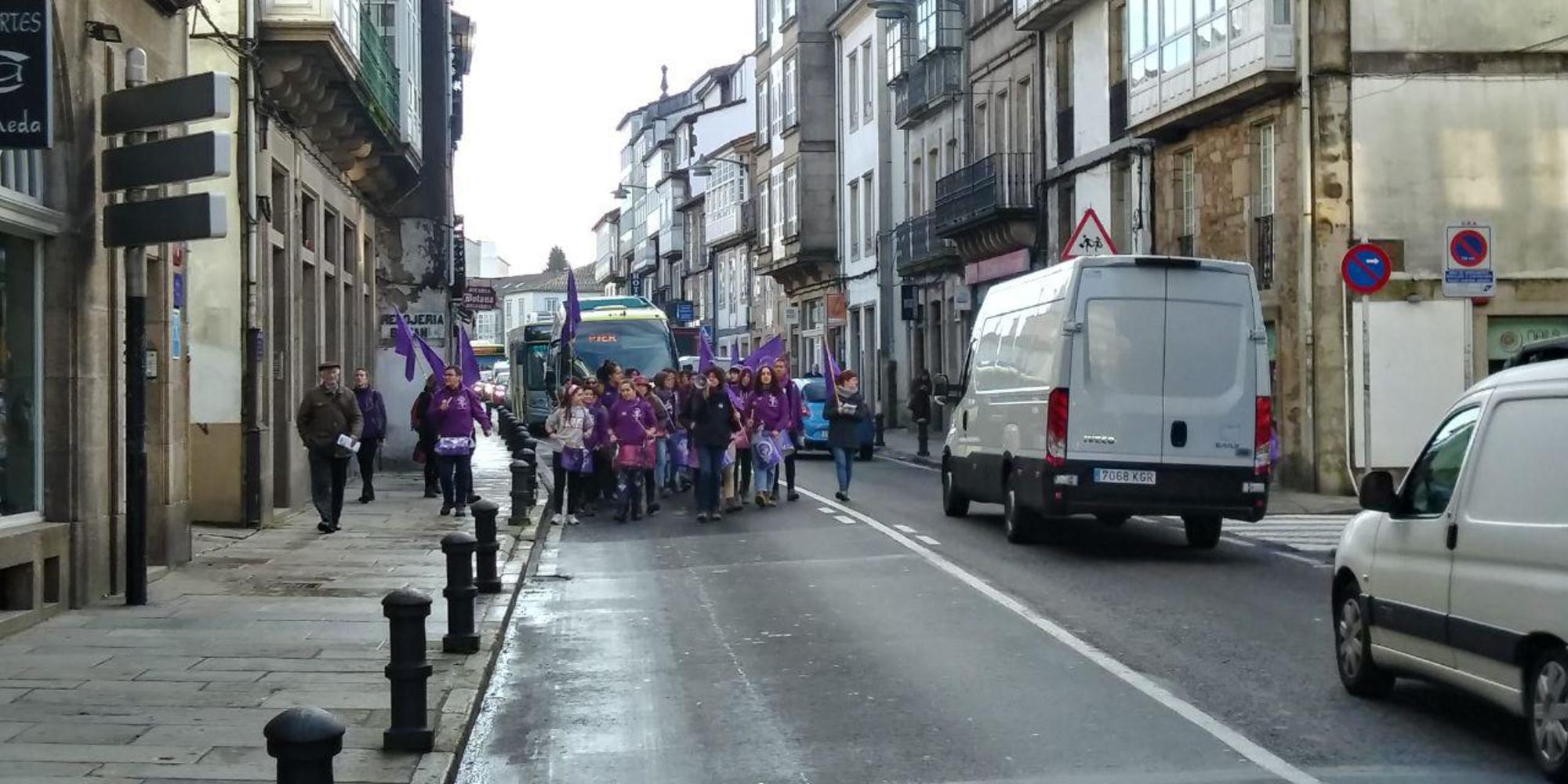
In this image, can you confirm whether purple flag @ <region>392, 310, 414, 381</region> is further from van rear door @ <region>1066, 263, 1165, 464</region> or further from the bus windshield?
van rear door @ <region>1066, 263, 1165, 464</region>

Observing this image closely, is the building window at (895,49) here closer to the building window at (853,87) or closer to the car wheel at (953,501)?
the building window at (853,87)

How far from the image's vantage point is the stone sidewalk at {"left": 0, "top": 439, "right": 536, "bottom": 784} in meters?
8.04

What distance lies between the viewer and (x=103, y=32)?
1339 centimetres

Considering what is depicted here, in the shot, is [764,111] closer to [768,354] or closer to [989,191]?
[989,191]

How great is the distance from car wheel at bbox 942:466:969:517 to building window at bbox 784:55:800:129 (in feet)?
133

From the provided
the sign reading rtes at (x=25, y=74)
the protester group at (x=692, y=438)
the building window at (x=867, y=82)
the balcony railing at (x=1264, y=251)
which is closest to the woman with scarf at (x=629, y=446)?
the protester group at (x=692, y=438)

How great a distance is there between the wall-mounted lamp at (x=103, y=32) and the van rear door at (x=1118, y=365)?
771 cm

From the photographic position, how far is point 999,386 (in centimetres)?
1906

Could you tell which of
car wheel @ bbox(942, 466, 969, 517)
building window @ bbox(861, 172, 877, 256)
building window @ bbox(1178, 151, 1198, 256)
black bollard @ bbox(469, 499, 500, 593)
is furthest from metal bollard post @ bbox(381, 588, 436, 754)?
building window @ bbox(861, 172, 877, 256)

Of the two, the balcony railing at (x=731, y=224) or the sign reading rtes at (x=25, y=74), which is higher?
the balcony railing at (x=731, y=224)

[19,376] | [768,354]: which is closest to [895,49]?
[768,354]

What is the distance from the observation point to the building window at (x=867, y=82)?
55812mm

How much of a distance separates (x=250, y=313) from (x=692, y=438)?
5.58 metres

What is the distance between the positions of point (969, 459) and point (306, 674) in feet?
36.2
